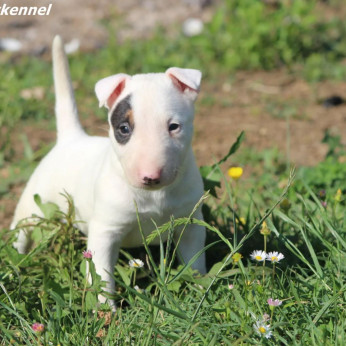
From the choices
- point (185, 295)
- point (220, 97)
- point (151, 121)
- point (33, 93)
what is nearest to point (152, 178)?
point (151, 121)

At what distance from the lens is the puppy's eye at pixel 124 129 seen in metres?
2.58

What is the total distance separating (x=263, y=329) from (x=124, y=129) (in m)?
0.91

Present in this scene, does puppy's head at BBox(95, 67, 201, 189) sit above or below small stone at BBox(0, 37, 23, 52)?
below

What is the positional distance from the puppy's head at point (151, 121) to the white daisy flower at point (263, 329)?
2.02ft

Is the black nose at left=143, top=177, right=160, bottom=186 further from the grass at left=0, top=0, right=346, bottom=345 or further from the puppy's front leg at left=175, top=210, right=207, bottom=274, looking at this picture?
the puppy's front leg at left=175, top=210, right=207, bottom=274

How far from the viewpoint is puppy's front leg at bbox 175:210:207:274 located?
297 cm

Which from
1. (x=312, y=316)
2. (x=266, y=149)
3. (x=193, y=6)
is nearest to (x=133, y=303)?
(x=312, y=316)

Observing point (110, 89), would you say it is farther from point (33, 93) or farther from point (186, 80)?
point (33, 93)

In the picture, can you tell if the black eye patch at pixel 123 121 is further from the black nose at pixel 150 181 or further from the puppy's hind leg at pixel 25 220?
the puppy's hind leg at pixel 25 220

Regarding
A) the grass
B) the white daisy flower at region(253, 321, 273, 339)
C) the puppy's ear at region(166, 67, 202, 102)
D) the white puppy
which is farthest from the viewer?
the puppy's ear at region(166, 67, 202, 102)

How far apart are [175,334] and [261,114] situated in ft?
11.1

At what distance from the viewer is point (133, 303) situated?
8.94 feet

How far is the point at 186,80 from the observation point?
2662 mm

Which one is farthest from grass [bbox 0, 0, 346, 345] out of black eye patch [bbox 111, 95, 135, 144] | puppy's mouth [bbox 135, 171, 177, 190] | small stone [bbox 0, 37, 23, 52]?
small stone [bbox 0, 37, 23, 52]
